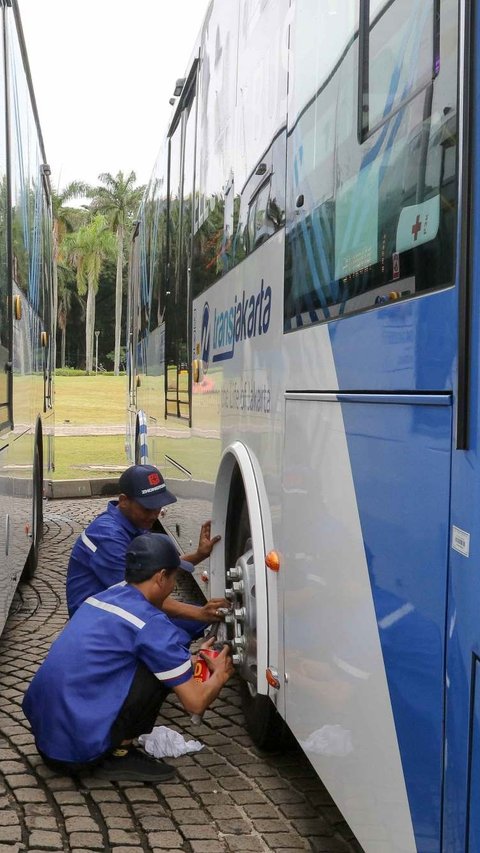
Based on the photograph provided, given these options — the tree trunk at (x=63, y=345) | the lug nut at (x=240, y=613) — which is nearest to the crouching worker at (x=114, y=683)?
the lug nut at (x=240, y=613)

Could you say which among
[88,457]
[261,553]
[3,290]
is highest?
[3,290]

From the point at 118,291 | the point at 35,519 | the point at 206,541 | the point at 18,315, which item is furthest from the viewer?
the point at 118,291

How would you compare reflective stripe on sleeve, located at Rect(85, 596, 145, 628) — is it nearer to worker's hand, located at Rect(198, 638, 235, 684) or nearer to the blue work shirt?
worker's hand, located at Rect(198, 638, 235, 684)

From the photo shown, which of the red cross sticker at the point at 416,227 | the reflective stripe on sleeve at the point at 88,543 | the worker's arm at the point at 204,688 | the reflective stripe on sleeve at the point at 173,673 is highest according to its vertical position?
the red cross sticker at the point at 416,227

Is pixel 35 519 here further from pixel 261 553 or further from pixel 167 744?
pixel 261 553

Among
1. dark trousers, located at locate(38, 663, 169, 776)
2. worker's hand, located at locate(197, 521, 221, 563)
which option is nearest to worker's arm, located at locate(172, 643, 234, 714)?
dark trousers, located at locate(38, 663, 169, 776)

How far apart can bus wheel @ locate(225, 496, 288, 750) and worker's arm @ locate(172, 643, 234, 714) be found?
0.22 ft

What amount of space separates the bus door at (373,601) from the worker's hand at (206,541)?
65.4 inches

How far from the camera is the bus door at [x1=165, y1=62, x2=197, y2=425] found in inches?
248

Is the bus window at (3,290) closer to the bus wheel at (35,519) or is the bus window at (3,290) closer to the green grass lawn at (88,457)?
the bus wheel at (35,519)

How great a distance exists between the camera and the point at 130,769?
4.16 metres

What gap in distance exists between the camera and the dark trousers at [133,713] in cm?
407

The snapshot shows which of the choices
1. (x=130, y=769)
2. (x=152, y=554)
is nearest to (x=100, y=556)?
(x=152, y=554)

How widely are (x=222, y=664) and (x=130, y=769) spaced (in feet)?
1.92
